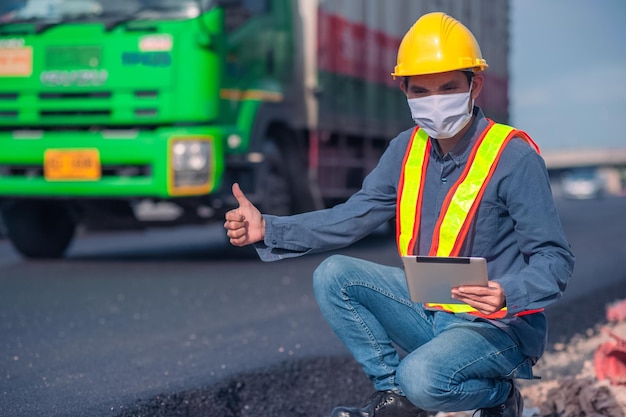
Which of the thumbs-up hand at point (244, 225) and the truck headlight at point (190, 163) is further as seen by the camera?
the truck headlight at point (190, 163)

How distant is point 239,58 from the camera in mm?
8781

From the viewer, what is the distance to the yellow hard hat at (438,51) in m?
3.08

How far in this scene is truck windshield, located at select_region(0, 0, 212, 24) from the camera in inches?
328

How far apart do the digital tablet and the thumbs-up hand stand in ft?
2.10

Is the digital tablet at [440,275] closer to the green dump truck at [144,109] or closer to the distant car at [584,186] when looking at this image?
the green dump truck at [144,109]

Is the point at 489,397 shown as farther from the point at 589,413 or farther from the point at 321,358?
the point at 321,358

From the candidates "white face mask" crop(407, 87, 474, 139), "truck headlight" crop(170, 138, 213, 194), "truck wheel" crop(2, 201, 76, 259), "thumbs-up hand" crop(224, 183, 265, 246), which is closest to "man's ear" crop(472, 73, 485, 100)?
"white face mask" crop(407, 87, 474, 139)

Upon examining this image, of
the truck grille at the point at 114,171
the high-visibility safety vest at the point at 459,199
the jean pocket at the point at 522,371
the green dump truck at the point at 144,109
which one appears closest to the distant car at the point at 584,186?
the green dump truck at the point at 144,109

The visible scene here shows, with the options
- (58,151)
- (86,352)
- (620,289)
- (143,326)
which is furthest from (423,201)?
(58,151)

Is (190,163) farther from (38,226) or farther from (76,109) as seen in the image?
(38,226)

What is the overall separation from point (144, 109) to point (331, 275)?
530cm

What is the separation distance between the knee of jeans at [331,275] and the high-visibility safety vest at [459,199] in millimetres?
253

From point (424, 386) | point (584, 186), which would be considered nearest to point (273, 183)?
point (424, 386)

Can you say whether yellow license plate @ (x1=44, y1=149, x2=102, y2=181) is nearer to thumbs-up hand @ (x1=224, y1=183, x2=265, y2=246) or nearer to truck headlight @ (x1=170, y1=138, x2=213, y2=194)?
truck headlight @ (x1=170, y1=138, x2=213, y2=194)
